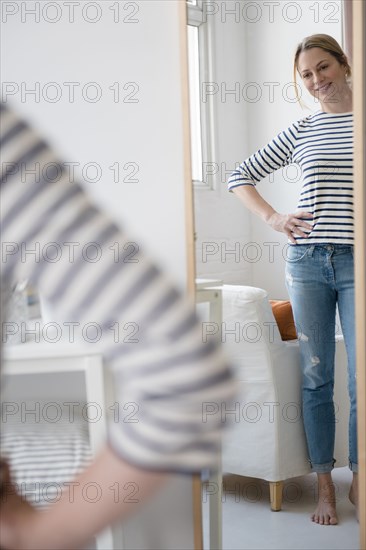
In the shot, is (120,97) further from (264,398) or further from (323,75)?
(264,398)

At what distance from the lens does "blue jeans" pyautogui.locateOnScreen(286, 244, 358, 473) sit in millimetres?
1599

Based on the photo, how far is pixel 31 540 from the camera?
861mm

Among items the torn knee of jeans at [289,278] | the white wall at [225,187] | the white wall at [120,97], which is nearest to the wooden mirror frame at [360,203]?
the torn knee of jeans at [289,278]

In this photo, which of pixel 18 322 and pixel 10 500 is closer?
pixel 10 500

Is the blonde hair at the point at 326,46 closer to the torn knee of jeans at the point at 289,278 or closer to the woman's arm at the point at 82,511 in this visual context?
the torn knee of jeans at the point at 289,278

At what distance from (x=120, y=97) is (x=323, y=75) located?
0.46m

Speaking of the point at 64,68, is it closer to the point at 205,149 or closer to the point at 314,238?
the point at 205,149

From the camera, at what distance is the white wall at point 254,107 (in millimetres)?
1551

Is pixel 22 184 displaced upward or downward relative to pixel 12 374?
upward

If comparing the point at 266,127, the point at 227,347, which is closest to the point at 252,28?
the point at 266,127

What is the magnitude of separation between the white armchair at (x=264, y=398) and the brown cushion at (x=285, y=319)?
12mm

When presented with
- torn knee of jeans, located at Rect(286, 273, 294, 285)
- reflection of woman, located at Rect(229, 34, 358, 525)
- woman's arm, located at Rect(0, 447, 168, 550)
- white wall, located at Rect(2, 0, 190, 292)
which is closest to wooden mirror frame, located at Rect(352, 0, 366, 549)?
reflection of woman, located at Rect(229, 34, 358, 525)

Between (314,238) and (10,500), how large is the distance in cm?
93

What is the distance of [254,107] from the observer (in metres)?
1.57
